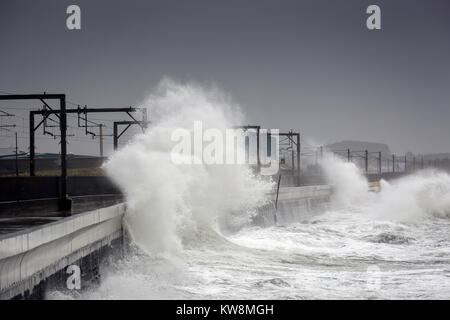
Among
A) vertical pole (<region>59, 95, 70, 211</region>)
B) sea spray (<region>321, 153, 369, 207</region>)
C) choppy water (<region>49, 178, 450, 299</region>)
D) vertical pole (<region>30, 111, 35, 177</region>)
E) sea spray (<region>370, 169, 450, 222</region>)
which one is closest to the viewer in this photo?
choppy water (<region>49, 178, 450, 299</region>)

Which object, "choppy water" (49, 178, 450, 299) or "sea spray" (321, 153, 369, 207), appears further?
"sea spray" (321, 153, 369, 207)

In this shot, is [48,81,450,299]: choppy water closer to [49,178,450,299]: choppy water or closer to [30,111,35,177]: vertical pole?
[49,178,450,299]: choppy water

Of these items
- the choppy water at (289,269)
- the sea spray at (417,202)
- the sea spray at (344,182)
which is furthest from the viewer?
the sea spray at (344,182)

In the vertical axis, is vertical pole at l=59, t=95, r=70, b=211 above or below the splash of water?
above

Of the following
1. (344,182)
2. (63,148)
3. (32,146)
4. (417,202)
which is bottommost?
(417,202)

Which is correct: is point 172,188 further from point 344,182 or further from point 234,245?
point 344,182

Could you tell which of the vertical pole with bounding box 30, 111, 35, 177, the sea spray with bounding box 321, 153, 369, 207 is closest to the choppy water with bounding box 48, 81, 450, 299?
the vertical pole with bounding box 30, 111, 35, 177

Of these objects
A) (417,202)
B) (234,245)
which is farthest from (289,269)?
(417,202)

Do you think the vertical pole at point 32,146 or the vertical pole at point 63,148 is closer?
the vertical pole at point 63,148

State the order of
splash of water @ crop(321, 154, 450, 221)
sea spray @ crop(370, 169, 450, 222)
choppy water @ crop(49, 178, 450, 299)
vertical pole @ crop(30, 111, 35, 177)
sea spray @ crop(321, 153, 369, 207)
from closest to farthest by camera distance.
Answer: choppy water @ crop(49, 178, 450, 299), vertical pole @ crop(30, 111, 35, 177), sea spray @ crop(370, 169, 450, 222), splash of water @ crop(321, 154, 450, 221), sea spray @ crop(321, 153, 369, 207)

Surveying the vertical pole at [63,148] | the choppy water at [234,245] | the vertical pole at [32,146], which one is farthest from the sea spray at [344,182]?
the vertical pole at [63,148]

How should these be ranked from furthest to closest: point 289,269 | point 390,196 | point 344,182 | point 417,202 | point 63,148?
point 344,182, point 390,196, point 417,202, point 63,148, point 289,269

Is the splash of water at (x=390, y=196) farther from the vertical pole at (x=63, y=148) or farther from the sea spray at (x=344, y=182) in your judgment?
the vertical pole at (x=63, y=148)
